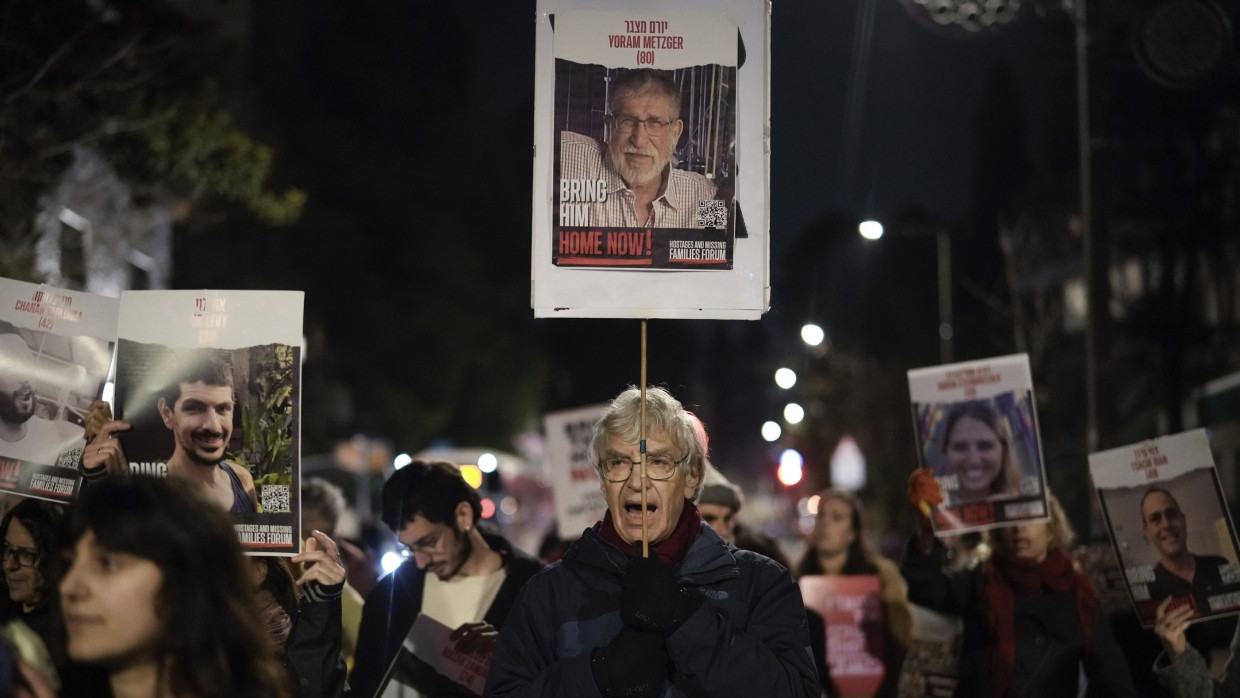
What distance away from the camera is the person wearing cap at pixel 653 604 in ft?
12.4

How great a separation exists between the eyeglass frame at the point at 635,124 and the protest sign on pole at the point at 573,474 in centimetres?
559

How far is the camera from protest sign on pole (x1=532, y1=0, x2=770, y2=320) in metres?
4.48

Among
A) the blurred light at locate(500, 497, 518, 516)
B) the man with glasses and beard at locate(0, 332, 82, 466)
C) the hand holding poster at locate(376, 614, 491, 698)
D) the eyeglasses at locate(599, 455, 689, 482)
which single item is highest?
the man with glasses and beard at locate(0, 332, 82, 466)

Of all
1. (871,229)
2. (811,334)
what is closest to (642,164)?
(811,334)

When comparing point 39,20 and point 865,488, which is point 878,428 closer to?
point 865,488

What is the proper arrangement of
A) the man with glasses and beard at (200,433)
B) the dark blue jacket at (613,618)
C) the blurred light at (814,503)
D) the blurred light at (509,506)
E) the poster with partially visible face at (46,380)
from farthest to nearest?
1. the blurred light at (509,506)
2. the blurred light at (814,503)
3. the poster with partially visible face at (46,380)
4. the man with glasses and beard at (200,433)
5. the dark blue jacket at (613,618)

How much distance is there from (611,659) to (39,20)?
10769 mm

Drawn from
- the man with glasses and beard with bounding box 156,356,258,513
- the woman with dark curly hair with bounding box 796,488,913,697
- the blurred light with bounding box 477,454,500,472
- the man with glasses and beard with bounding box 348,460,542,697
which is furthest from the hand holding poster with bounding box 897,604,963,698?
the blurred light with bounding box 477,454,500,472

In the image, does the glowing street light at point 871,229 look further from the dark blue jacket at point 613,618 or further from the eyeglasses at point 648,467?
the dark blue jacket at point 613,618

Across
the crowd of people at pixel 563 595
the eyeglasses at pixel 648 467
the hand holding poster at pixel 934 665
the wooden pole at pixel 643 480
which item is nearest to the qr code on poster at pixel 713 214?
the wooden pole at pixel 643 480

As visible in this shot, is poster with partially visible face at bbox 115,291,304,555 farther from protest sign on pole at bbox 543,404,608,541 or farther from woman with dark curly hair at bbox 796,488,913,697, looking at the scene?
protest sign on pole at bbox 543,404,608,541

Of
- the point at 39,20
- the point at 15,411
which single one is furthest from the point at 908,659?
the point at 39,20

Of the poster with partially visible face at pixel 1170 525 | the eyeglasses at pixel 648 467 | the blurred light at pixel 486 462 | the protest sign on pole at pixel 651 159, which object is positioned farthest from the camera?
the blurred light at pixel 486 462

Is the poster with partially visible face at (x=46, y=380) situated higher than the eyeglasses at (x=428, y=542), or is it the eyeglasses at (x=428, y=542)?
the poster with partially visible face at (x=46, y=380)
